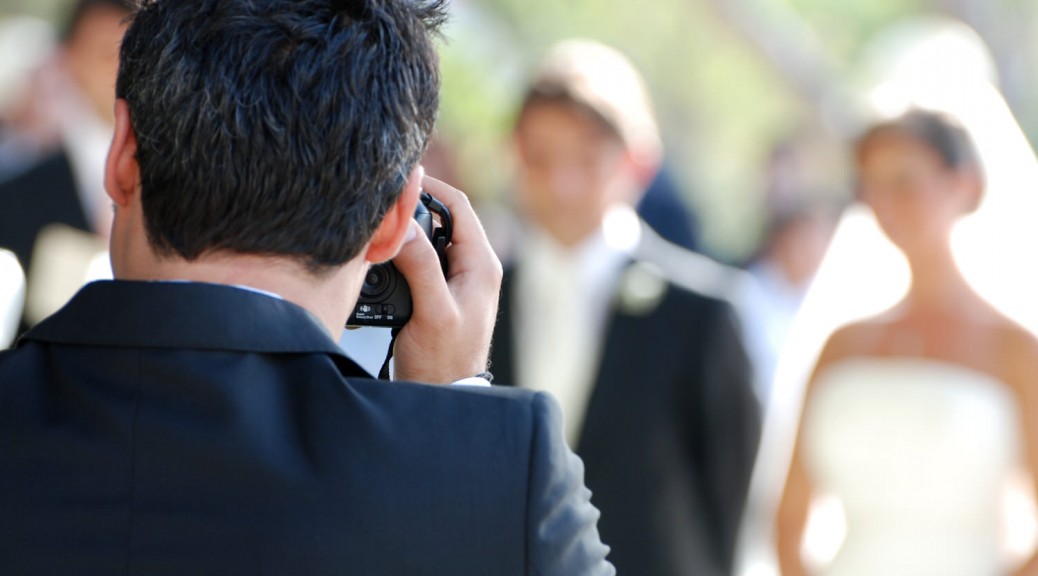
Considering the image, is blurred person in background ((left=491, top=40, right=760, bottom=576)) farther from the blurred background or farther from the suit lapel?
the blurred background

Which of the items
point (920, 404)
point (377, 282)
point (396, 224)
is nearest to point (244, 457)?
point (396, 224)

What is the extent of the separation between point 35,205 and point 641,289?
1.65 meters

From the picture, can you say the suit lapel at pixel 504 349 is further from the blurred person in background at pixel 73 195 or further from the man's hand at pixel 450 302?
the man's hand at pixel 450 302

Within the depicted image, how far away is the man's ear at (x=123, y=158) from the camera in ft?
5.23

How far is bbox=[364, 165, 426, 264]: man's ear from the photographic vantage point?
163 cm

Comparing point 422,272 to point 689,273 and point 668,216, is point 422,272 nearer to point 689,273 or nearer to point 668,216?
point 689,273

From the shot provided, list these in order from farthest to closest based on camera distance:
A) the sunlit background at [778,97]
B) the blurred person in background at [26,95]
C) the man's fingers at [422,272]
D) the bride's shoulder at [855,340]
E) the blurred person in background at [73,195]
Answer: the blurred person in background at [26,95] < the sunlit background at [778,97] < the bride's shoulder at [855,340] < the blurred person in background at [73,195] < the man's fingers at [422,272]

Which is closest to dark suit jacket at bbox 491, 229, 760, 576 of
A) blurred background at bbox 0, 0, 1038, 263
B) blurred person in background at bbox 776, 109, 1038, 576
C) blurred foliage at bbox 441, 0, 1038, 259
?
blurred person in background at bbox 776, 109, 1038, 576

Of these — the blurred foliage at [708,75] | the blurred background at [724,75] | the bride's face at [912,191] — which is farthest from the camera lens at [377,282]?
the blurred foliage at [708,75]

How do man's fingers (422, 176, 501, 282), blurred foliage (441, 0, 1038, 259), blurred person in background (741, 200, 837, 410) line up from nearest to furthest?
man's fingers (422, 176, 501, 282)
blurred person in background (741, 200, 837, 410)
blurred foliage (441, 0, 1038, 259)

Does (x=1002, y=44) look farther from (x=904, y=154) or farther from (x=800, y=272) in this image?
(x=904, y=154)

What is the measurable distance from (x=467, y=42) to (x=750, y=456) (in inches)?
274

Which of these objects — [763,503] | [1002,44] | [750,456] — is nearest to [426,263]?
[750,456]

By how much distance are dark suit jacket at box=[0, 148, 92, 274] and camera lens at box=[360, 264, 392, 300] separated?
268cm
